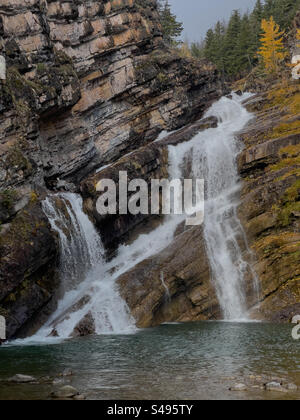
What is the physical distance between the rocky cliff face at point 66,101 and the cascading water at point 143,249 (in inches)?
66.1

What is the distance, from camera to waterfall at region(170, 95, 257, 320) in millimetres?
26859

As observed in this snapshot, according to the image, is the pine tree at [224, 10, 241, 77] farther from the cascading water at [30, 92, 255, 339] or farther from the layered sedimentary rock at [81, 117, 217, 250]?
the cascading water at [30, 92, 255, 339]

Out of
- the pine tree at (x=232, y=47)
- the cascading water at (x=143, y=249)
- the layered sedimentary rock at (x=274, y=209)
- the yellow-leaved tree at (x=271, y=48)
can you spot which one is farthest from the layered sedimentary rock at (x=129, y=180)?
the pine tree at (x=232, y=47)

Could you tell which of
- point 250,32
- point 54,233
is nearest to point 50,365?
point 54,233

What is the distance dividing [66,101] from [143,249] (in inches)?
587

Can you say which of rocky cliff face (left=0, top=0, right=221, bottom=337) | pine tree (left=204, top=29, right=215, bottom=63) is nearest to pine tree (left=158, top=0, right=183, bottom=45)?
pine tree (left=204, top=29, right=215, bottom=63)

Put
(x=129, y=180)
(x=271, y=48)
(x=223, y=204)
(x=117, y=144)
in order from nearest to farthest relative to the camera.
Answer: (x=223, y=204)
(x=129, y=180)
(x=117, y=144)
(x=271, y=48)

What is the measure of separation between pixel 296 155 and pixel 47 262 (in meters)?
18.5

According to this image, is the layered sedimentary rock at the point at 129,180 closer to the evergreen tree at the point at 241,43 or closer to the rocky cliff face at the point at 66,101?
the rocky cliff face at the point at 66,101

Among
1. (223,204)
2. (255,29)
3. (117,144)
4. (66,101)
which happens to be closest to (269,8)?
(255,29)

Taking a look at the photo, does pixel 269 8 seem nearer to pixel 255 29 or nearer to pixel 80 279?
pixel 255 29

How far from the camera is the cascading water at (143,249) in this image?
25.6m

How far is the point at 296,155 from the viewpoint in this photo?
31.1m

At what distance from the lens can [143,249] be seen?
3086cm
